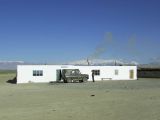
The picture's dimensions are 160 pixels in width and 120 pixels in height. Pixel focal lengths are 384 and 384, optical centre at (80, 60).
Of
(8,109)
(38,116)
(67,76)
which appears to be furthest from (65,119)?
(67,76)

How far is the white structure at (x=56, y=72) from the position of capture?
176 ft

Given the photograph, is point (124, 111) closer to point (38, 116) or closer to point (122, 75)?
point (38, 116)

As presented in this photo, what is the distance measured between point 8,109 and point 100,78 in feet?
139

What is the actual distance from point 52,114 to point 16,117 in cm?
168

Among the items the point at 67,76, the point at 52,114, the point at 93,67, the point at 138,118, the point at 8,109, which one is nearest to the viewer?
the point at 138,118

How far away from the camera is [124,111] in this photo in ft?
58.4

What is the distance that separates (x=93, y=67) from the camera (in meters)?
60.8

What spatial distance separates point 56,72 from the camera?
5669 cm

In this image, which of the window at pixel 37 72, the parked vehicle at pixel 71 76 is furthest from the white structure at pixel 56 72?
the parked vehicle at pixel 71 76

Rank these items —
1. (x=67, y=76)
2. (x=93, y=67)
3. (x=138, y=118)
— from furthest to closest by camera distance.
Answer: (x=93, y=67) < (x=67, y=76) < (x=138, y=118)

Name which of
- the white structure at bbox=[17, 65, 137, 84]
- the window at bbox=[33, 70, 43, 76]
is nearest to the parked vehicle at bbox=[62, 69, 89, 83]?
the white structure at bbox=[17, 65, 137, 84]

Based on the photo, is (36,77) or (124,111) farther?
(36,77)

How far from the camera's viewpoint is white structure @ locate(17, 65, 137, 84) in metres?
53.7

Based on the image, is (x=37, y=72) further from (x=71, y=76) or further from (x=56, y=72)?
(x=71, y=76)
